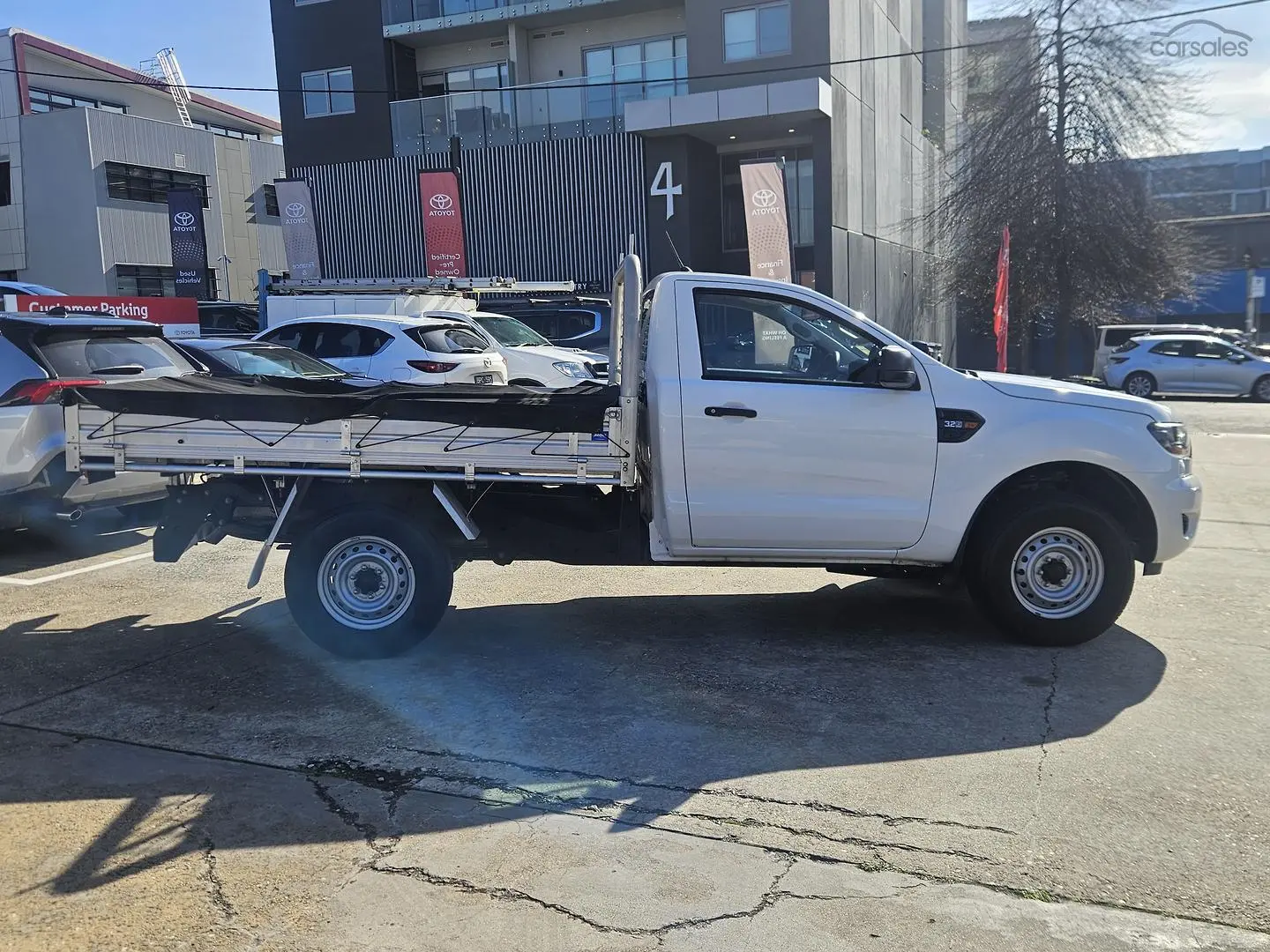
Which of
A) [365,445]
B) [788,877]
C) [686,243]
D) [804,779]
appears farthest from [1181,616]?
[686,243]

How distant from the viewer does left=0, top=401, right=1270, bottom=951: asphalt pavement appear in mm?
3389

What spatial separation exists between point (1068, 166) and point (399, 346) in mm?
20807

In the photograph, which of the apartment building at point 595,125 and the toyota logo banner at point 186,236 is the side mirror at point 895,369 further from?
the toyota logo banner at point 186,236

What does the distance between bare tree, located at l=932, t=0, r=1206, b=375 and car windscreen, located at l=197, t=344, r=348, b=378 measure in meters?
22.2

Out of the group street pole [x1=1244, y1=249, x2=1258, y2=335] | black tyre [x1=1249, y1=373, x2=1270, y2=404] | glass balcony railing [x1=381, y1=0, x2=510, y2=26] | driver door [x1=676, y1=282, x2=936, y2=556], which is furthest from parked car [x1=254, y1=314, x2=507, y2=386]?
street pole [x1=1244, y1=249, x2=1258, y2=335]

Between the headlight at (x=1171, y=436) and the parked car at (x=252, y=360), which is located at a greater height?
the parked car at (x=252, y=360)

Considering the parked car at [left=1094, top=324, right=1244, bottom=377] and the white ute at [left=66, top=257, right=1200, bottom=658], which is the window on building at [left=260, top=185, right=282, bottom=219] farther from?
the white ute at [left=66, top=257, right=1200, bottom=658]

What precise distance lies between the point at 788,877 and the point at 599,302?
48.0 ft

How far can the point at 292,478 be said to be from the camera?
19.2 ft

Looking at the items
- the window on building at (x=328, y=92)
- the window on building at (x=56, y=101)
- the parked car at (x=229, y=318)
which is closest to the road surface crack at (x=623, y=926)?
the parked car at (x=229, y=318)

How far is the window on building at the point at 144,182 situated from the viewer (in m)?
36.8

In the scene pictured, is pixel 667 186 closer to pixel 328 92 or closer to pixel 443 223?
pixel 443 223

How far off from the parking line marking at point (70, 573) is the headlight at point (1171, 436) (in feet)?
23.8

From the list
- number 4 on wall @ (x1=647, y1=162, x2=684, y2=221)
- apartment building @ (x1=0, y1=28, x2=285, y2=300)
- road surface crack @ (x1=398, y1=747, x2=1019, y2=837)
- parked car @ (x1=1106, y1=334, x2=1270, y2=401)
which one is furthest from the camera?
apartment building @ (x1=0, y1=28, x2=285, y2=300)
